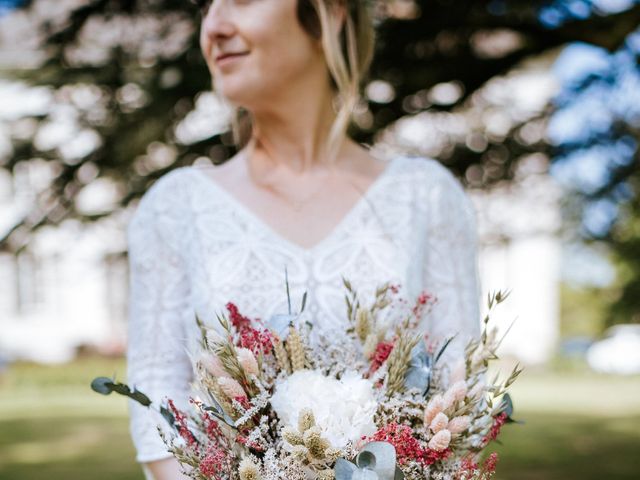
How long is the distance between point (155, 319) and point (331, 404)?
0.73m

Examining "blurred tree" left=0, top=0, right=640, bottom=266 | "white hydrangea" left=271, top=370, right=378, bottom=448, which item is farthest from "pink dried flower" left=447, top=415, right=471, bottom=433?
"blurred tree" left=0, top=0, right=640, bottom=266

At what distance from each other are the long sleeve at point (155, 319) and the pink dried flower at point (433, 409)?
0.72 m

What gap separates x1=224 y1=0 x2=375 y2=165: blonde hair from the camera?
1.85 m

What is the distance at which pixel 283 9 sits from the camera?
177 centimetres

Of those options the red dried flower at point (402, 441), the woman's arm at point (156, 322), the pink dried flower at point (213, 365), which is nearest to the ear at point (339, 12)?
the woman's arm at point (156, 322)

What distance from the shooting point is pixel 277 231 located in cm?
188

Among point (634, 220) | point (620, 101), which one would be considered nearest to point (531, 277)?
point (634, 220)

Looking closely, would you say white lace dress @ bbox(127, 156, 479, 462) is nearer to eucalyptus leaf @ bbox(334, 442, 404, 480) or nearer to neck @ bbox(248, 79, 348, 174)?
neck @ bbox(248, 79, 348, 174)

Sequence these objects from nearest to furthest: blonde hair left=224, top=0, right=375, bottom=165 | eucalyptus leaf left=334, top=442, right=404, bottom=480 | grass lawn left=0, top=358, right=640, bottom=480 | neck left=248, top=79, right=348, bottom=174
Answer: eucalyptus leaf left=334, top=442, right=404, bottom=480
blonde hair left=224, top=0, right=375, bottom=165
neck left=248, top=79, right=348, bottom=174
grass lawn left=0, top=358, right=640, bottom=480

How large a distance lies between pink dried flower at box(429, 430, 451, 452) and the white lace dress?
53 centimetres

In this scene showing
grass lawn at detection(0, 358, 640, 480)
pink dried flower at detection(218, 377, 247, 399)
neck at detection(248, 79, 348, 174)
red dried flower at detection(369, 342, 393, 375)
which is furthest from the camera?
grass lawn at detection(0, 358, 640, 480)

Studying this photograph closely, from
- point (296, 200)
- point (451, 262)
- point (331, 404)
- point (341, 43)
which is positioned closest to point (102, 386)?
point (331, 404)

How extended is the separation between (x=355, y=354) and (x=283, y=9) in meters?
0.86

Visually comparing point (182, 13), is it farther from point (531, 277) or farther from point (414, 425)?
point (531, 277)
